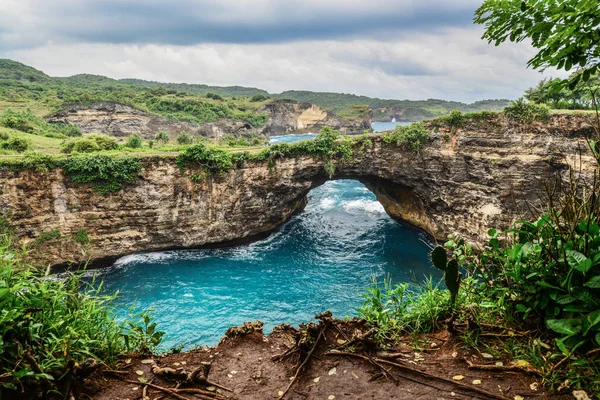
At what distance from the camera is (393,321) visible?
392 cm

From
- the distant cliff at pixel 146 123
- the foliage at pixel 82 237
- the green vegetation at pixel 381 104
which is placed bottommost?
the foliage at pixel 82 237

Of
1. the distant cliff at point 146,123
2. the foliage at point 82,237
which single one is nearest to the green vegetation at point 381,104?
the distant cliff at point 146,123

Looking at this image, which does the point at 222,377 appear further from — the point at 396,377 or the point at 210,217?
the point at 210,217

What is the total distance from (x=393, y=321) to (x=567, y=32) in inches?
126

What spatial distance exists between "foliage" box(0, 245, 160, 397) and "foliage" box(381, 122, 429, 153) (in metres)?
19.3

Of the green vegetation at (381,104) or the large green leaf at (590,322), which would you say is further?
the green vegetation at (381,104)

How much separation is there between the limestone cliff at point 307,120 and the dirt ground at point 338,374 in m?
74.4

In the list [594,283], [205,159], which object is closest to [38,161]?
[205,159]

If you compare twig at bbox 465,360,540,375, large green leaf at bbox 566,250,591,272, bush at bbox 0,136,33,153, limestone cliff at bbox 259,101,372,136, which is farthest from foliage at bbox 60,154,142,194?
limestone cliff at bbox 259,101,372,136

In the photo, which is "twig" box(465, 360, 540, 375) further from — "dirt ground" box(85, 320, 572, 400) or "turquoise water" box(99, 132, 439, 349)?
"turquoise water" box(99, 132, 439, 349)

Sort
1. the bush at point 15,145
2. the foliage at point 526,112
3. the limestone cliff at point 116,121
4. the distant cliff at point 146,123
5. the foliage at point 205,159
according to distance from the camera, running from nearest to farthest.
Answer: the foliage at point 526,112, the foliage at point 205,159, the bush at point 15,145, the limestone cliff at point 116,121, the distant cliff at point 146,123

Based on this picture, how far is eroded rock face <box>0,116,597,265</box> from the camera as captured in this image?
56.7 ft

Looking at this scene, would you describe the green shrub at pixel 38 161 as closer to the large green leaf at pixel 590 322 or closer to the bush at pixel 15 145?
the bush at pixel 15 145

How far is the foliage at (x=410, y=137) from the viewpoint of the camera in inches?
791
